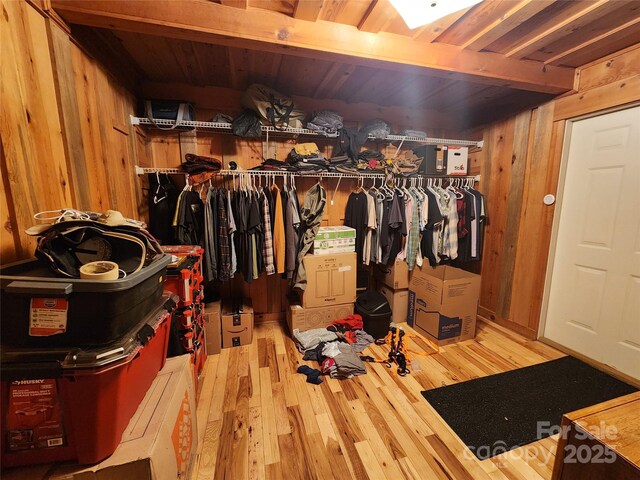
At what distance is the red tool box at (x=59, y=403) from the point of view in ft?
2.44

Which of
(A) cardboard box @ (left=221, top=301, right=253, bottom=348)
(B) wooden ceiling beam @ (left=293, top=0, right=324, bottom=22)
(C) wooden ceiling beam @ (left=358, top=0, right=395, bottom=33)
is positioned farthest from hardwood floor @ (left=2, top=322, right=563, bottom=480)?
(C) wooden ceiling beam @ (left=358, top=0, right=395, bottom=33)

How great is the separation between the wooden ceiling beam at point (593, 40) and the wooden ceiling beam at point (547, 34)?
0.27 meters

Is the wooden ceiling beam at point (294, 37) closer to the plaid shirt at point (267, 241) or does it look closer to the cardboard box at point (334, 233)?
the plaid shirt at point (267, 241)

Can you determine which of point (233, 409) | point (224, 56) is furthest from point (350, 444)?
point (224, 56)

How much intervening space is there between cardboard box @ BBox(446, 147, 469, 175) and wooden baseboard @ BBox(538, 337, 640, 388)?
1.86m

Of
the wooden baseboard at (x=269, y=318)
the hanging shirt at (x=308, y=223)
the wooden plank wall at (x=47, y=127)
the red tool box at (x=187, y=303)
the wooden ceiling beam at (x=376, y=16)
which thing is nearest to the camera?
the wooden plank wall at (x=47, y=127)

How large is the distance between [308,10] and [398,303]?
8.35 feet

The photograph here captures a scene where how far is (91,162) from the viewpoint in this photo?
1543mm

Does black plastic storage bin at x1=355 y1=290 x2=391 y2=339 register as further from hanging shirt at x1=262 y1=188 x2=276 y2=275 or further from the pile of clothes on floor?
hanging shirt at x1=262 y1=188 x2=276 y2=275

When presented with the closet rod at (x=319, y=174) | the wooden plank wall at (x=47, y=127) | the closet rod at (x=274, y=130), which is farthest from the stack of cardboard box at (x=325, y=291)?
the wooden plank wall at (x=47, y=127)

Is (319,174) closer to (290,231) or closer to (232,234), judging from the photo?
(290,231)

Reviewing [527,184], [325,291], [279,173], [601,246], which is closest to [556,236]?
[601,246]

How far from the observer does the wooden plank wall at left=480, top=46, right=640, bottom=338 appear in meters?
2.00

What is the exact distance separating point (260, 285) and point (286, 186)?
1.09m
